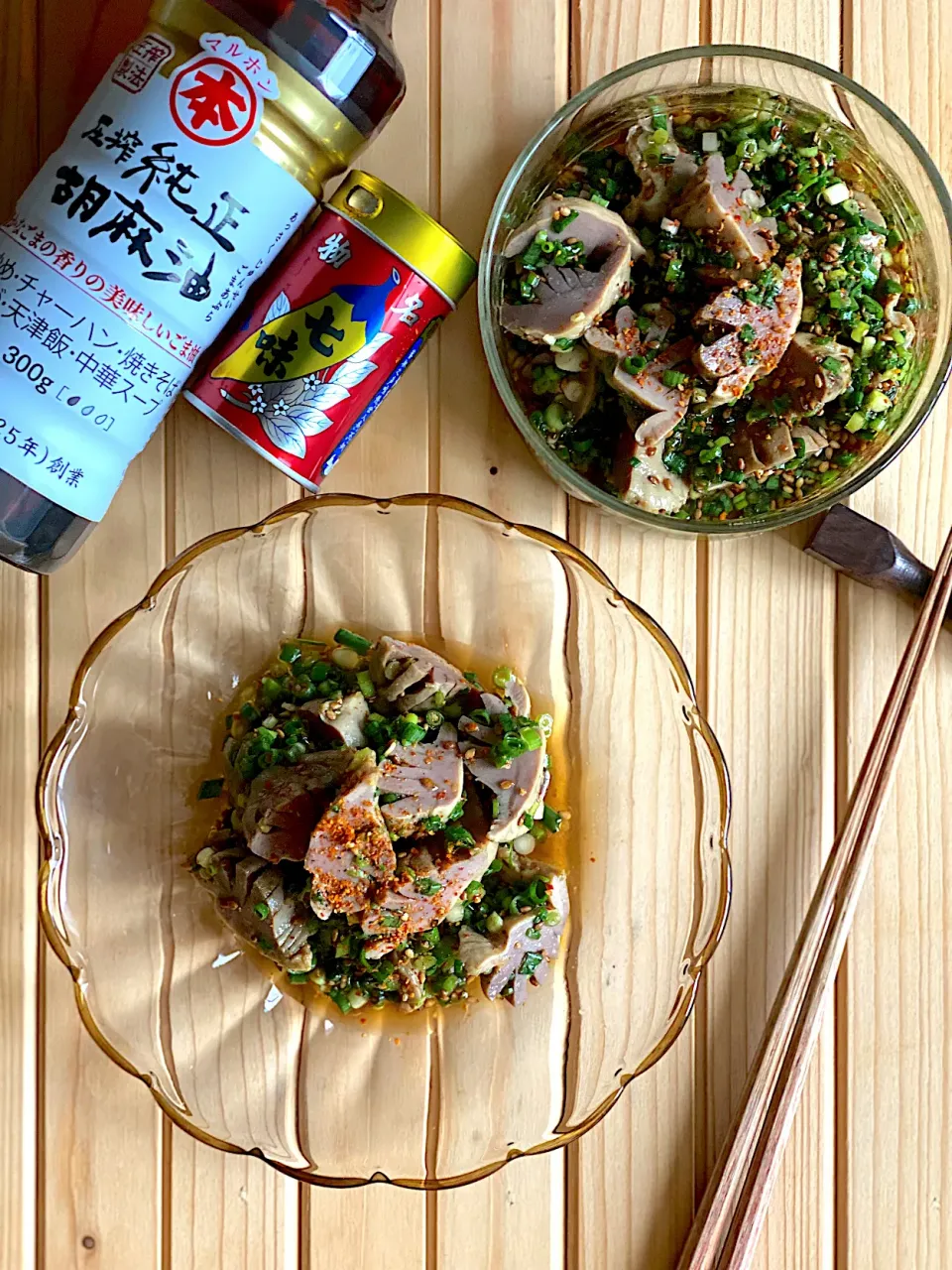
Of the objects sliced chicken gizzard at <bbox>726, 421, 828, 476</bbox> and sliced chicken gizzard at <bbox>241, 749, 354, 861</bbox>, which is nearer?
sliced chicken gizzard at <bbox>241, 749, 354, 861</bbox>

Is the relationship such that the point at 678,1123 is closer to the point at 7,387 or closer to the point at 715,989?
the point at 715,989

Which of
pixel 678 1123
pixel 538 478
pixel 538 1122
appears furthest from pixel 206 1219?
pixel 538 478

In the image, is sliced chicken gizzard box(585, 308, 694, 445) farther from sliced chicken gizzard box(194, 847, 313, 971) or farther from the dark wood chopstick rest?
sliced chicken gizzard box(194, 847, 313, 971)

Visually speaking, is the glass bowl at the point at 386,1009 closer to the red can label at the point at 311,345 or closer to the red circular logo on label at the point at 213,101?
the red can label at the point at 311,345

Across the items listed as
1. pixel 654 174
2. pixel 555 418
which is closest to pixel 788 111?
pixel 654 174

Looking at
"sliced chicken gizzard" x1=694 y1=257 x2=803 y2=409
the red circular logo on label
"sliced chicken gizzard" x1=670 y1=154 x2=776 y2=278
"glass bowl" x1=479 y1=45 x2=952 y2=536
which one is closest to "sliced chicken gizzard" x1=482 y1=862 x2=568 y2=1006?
"glass bowl" x1=479 y1=45 x2=952 y2=536

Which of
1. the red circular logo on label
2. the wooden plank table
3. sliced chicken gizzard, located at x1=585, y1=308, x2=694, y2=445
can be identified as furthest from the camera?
the wooden plank table
